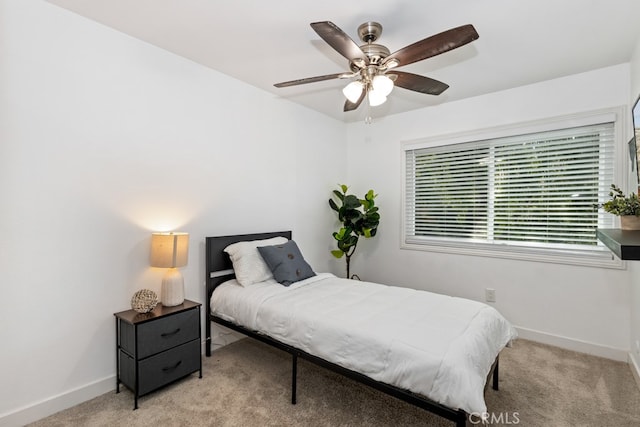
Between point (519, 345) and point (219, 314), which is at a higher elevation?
point (219, 314)

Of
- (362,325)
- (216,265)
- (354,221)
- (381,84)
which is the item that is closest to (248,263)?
(216,265)

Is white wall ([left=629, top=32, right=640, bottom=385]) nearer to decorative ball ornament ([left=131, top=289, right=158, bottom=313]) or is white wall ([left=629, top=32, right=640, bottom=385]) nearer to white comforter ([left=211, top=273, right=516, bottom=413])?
white comforter ([left=211, top=273, right=516, bottom=413])

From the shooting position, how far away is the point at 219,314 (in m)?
2.70

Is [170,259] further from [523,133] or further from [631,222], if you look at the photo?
[523,133]

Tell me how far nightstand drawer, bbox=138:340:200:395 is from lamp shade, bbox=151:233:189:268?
2.04ft

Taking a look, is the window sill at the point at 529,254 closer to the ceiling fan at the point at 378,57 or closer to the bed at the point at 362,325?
the bed at the point at 362,325

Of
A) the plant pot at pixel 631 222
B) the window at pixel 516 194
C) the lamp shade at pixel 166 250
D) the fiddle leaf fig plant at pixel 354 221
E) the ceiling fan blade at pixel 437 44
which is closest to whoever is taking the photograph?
the ceiling fan blade at pixel 437 44

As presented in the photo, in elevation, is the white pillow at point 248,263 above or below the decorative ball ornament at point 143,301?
above

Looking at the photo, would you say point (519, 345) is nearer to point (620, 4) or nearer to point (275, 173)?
point (620, 4)

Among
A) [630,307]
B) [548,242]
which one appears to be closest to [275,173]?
[548,242]

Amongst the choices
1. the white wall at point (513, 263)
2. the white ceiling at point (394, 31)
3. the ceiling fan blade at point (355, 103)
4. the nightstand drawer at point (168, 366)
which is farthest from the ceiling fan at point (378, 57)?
the nightstand drawer at point (168, 366)

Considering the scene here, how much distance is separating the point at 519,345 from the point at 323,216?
8.37ft

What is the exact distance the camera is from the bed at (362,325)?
5.13 ft

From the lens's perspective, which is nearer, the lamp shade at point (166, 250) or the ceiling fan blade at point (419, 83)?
the ceiling fan blade at point (419, 83)
